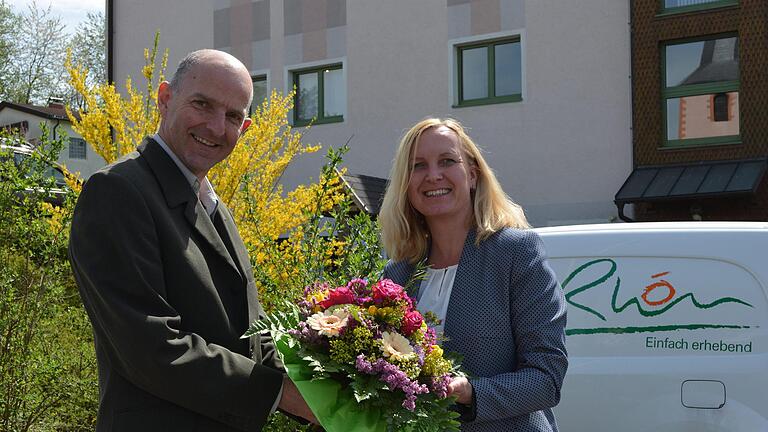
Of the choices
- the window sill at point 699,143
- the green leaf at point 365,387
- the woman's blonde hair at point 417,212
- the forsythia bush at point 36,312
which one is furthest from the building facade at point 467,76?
the green leaf at point 365,387

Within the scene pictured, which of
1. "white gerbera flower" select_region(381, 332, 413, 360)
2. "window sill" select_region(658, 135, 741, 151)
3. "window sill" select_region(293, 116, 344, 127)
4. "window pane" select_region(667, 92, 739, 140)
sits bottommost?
"white gerbera flower" select_region(381, 332, 413, 360)

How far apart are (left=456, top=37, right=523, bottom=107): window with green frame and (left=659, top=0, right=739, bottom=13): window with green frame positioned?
2557 millimetres

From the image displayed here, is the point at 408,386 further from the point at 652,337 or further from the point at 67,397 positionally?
the point at 67,397

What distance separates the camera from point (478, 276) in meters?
2.85

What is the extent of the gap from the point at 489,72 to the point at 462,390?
1339 cm

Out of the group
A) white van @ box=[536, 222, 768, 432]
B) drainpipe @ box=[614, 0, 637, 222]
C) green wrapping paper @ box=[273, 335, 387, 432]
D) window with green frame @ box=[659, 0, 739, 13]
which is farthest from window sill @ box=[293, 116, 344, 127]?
green wrapping paper @ box=[273, 335, 387, 432]

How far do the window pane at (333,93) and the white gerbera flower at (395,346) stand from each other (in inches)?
586

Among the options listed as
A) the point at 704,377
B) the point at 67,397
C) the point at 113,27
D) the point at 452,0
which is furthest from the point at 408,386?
the point at 113,27

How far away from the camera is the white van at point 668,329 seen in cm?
420

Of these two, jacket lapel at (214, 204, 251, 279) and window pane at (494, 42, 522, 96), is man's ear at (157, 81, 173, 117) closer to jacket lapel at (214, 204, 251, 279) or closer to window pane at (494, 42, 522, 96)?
jacket lapel at (214, 204, 251, 279)

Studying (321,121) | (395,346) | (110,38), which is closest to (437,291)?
(395,346)

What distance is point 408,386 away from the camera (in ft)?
7.46

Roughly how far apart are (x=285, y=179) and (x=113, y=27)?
6297mm

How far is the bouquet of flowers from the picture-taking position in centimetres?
229
